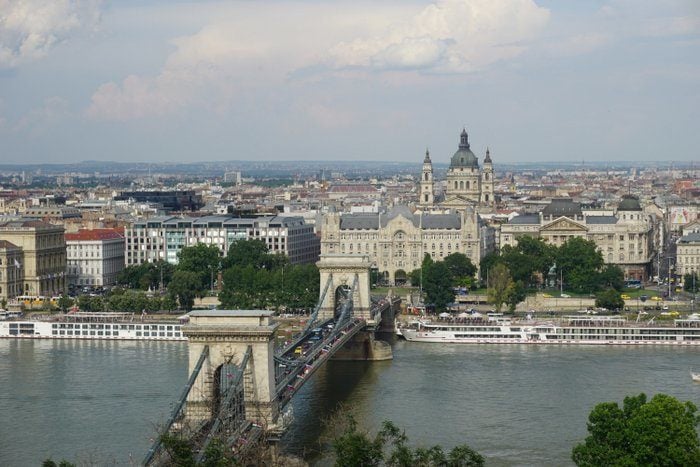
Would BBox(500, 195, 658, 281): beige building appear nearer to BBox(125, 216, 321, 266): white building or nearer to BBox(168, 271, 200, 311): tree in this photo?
BBox(125, 216, 321, 266): white building

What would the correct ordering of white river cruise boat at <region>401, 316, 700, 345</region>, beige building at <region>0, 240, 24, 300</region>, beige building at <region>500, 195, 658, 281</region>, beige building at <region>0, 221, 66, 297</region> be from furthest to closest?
beige building at <region>500, 195, 658, 281</region>
beige building at <region>0, 221, 66, 297</region>
beige building at <region>0, 240, 24, 300</region>
white river cruise boat at <region>401, 316, 700, 345</region>

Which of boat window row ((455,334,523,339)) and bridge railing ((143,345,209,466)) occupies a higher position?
bridge railing ((143,345,209,466))

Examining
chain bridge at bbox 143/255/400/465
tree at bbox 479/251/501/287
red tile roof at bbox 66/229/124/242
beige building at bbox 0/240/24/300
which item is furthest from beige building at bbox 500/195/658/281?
chain bridge at bbox 143/255/400/465

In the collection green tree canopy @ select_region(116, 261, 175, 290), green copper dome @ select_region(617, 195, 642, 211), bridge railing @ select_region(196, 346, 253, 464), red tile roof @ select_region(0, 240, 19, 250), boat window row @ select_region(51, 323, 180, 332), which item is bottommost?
boat window row @ select_region(51, 323, 180, 332)

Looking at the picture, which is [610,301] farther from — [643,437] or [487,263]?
[643,437]

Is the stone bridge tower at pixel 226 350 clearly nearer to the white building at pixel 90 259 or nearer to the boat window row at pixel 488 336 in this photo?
the boat window row at pixel 488 336

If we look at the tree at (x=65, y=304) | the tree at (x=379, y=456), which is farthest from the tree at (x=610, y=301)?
the tree at (x=379, y=456)

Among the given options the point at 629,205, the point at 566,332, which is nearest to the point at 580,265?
the point at 629,205
